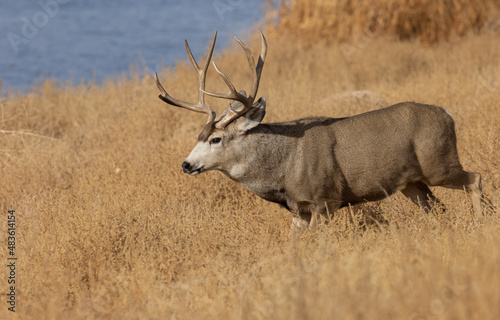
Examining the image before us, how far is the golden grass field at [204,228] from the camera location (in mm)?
3932

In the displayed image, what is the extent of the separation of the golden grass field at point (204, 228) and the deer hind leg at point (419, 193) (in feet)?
0.48

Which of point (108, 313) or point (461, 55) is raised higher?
point (108, 313)

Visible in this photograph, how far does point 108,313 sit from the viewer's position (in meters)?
4.59

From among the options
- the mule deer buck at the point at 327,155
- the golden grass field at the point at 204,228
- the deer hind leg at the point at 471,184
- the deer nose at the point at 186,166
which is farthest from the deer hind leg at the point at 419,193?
the deer nose at the point at 186,166

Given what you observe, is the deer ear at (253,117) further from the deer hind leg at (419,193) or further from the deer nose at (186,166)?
the deer hind leg at (419,193)

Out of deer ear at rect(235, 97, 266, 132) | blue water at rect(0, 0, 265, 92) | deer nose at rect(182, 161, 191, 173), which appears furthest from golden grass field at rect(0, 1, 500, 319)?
blue water at rect(0, 0, 265, 92)

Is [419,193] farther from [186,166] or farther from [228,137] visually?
[186,166]

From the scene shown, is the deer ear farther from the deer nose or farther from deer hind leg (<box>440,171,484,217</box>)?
deer hind leg (<box>440,171,484,217</box>)

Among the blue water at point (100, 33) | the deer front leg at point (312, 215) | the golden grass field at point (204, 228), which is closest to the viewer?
the golden grass field at point (204, 228)

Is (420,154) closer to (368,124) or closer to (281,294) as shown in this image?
(368,124)

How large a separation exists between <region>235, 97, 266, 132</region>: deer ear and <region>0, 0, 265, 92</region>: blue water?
1127 centimetres

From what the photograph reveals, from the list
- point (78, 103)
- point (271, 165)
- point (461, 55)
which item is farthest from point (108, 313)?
point (461, 55)

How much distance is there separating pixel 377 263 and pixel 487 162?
300cm

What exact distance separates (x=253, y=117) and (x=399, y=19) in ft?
33.0
